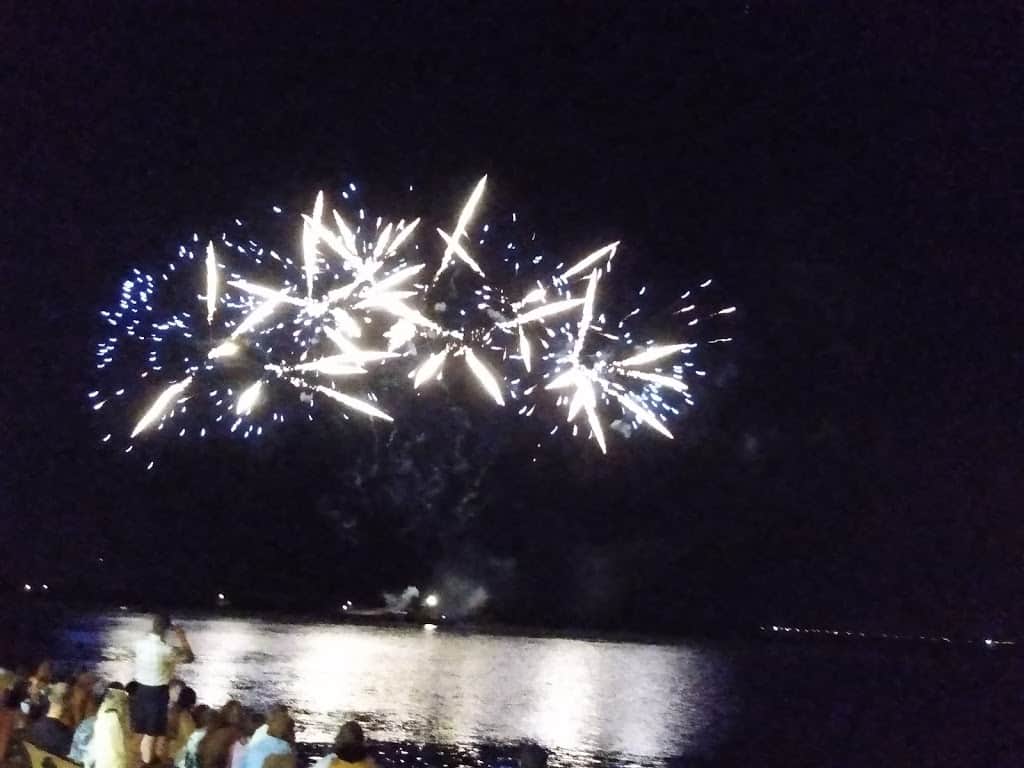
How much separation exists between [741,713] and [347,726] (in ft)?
144

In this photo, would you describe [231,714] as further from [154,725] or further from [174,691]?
[174,691]

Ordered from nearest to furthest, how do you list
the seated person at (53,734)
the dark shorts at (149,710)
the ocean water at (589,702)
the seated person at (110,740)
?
the seated person at (110,740) < the seated person at (53,734) < the dark shorts at (149,710) < the ocean water at (589,702)

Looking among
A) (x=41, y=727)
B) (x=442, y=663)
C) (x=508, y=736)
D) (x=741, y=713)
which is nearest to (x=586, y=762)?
(x=508, y=736)

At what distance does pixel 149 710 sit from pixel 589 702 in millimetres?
36254

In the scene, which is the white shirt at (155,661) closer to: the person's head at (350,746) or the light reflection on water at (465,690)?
the person's head at (350,746)

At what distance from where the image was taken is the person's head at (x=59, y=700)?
1215cm

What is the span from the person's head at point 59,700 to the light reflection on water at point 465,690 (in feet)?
46.9

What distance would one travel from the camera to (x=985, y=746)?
4275cm

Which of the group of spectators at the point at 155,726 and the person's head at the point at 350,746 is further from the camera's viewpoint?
the group of spectators at the point at 155,726

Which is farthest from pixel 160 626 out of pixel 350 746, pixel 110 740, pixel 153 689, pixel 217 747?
pixel 350 746

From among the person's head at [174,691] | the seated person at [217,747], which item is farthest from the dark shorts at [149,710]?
the seated person at [217,747]

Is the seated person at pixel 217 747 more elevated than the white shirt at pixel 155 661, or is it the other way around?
the white shirt at pixel 155 661

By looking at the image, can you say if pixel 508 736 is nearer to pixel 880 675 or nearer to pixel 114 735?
pixel 114 735

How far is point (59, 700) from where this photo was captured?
12.3 metres
